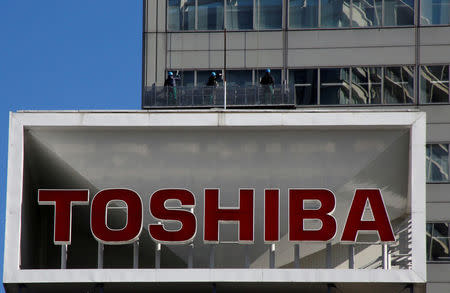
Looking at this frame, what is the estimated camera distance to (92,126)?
68.9 metres

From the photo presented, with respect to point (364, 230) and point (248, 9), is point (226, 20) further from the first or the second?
point (364, 230)

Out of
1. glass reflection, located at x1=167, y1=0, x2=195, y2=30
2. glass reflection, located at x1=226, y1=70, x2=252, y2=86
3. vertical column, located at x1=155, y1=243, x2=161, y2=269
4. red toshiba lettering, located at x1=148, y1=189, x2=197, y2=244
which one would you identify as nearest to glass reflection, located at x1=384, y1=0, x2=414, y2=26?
glass reflection, located at x1=226, y1=70, x2=252, y2=86

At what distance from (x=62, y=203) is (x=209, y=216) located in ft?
17.6

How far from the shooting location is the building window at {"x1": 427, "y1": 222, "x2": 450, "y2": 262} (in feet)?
310

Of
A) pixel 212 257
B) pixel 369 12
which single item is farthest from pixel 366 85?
pixel 212 257

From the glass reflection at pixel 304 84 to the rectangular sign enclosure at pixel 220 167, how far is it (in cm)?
2745

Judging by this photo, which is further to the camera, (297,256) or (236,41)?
(236,41)

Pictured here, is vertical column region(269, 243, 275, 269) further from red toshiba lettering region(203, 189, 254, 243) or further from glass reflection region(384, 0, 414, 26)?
glass reflection region(384, 0, 414, 26)

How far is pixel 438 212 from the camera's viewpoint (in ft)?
312

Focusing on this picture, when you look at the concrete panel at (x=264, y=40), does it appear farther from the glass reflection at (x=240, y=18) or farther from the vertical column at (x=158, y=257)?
the vertical column at (x=158, y=257)

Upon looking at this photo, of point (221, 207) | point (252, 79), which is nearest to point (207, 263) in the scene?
point (221, 207)

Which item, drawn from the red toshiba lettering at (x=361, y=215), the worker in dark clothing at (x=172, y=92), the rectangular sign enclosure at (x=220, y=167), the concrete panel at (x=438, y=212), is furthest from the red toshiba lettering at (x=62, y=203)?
the concrete panel at (x=438, y=212)

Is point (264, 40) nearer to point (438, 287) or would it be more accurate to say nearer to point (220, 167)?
→ point (438, 287)

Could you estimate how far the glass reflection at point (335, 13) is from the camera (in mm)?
98188
